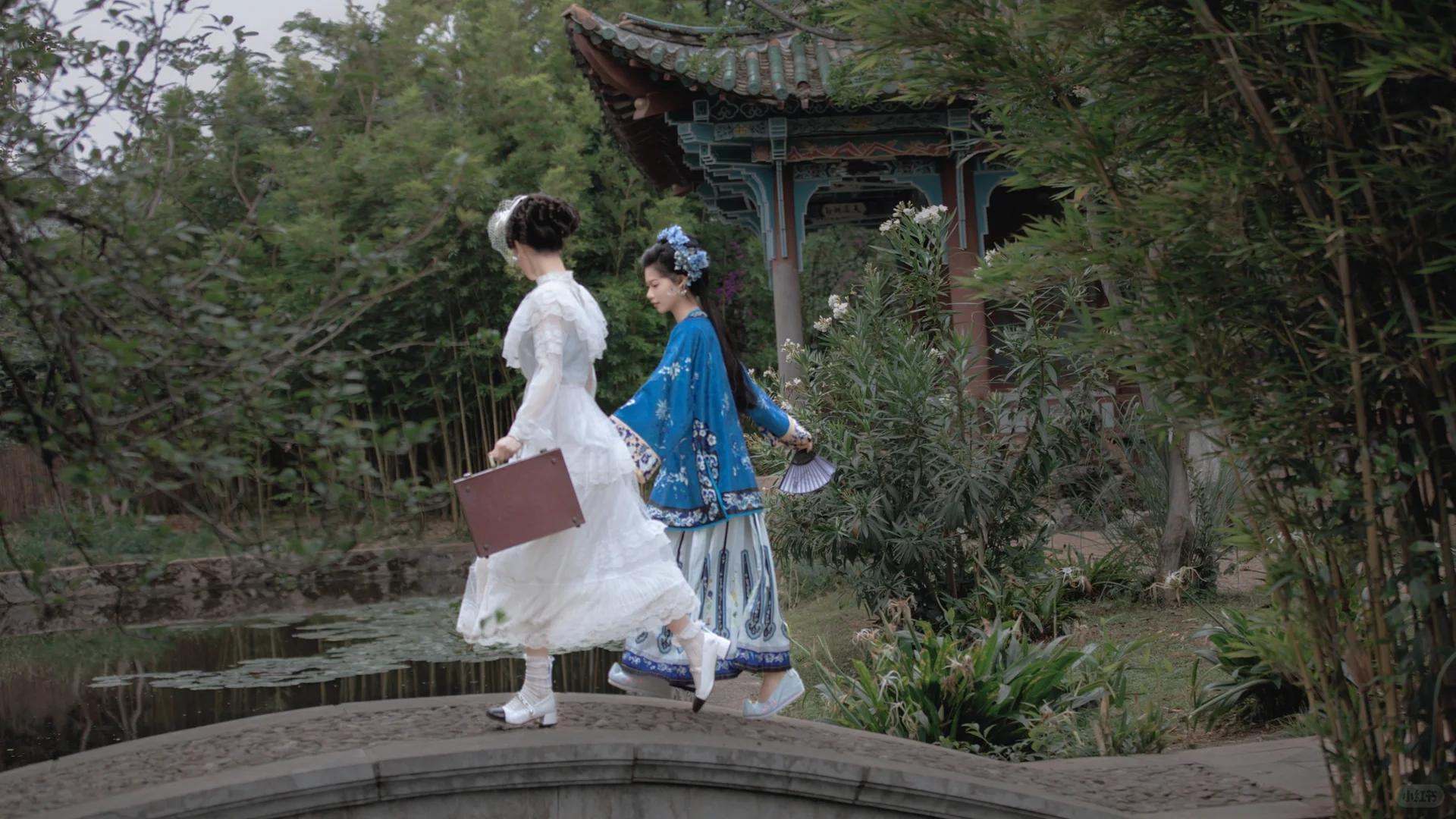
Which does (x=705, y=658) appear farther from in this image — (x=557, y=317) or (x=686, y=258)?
(x=686, y=258)

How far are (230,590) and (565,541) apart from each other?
1032 cm

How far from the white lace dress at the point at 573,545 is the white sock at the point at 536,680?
47 mm

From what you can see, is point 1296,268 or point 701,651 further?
point 701,651

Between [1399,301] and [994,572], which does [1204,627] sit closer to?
[994,572]

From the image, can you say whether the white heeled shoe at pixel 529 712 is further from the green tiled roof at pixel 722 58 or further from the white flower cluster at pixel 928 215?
the green tiled roof at pixel 722 58

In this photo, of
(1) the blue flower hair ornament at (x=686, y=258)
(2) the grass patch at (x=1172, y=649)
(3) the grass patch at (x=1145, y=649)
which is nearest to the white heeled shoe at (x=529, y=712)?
(1) the blue flower hair ornament at (x=686, y=258)

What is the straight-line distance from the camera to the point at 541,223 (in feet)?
13.0

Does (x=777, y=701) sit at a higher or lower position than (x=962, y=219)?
lower

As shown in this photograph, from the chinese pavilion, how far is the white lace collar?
5.48m

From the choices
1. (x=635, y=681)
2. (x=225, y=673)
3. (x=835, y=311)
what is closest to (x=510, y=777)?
(x=635, y=681)

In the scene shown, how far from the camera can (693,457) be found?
4242 millimetres

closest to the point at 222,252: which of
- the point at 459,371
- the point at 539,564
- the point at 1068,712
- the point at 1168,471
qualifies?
the point at 539,564

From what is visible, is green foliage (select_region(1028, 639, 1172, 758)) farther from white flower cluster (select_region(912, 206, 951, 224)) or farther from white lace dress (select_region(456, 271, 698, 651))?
white flower cluster (select_region(912, 206, 951, 224))

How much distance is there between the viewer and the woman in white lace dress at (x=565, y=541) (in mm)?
3756
